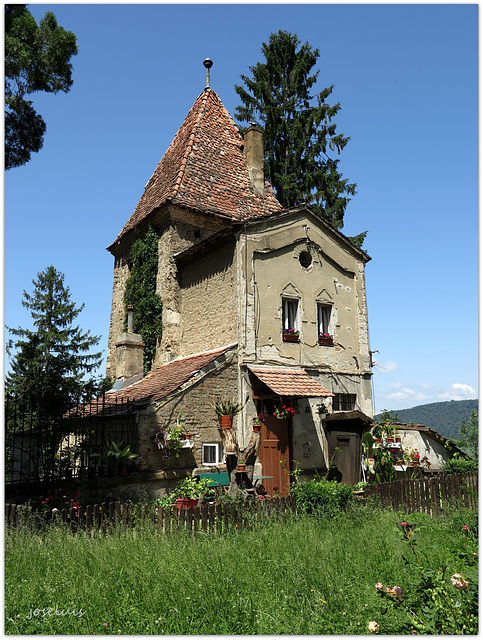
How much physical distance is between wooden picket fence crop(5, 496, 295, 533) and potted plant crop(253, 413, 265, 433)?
5293 millimetres

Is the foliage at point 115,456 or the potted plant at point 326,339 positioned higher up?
the potted plant at point 326,339

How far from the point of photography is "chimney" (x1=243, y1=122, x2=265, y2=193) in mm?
20797

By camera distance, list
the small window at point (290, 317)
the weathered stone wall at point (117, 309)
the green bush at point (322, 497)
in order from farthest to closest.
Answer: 1. the weathered stone wall at point (117, 309)
2. the small window at point (290, 317)
3. the green bush at point (322, 497)

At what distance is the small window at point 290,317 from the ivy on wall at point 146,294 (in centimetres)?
466

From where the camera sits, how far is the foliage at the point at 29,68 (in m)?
9.54

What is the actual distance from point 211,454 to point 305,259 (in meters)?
7.19


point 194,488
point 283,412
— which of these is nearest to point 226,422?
point 194,488

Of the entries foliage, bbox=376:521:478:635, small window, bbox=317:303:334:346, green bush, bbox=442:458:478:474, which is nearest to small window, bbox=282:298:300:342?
small window, bbox=317:303:334:346

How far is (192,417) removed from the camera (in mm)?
13133

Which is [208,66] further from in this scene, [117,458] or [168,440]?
[117,458]

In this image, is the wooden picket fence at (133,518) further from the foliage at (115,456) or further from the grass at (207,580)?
the foliage at (115,456)

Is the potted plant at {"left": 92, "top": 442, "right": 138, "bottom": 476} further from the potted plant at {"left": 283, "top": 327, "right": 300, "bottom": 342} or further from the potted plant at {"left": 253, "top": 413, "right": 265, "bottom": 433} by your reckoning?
the potted plant at {"left": 283, "top": 327, "right": 300, "bottom": 342}

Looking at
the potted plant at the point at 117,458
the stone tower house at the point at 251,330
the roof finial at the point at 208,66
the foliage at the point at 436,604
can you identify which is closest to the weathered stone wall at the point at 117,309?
the stone tower house at the point at 251,330

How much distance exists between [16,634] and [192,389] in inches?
337
